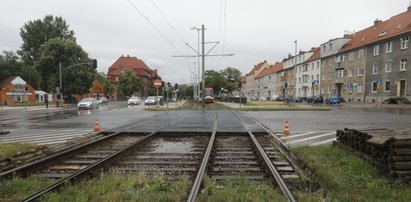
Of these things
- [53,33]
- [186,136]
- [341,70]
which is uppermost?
[53,33]

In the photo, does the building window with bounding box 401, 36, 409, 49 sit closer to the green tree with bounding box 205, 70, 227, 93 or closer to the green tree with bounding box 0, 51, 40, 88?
the green tree with bounding box 205, 70, 227, 93

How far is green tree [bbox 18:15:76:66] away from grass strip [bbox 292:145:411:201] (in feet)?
242

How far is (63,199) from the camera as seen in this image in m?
4.82

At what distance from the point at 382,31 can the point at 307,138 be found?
146 feet

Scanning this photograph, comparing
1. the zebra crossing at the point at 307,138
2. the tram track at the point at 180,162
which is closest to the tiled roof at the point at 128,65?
the zebra crossing at the point at 307,138

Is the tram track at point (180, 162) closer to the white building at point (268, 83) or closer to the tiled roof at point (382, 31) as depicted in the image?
the tiled roof at point (382, 31)

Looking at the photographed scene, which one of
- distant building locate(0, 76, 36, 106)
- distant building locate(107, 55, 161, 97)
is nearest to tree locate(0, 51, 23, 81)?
distant building locate(0, 76, 36, 106)

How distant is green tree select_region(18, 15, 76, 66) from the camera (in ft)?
228

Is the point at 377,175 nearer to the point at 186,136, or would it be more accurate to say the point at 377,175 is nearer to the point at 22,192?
the point at 22,192

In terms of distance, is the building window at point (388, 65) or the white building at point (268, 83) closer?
the building window at point (388, 65)

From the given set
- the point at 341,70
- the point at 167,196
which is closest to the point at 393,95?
the point at 341,70

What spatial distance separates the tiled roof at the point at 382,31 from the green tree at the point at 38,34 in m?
59.0

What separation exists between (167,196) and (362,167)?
4.07 meters

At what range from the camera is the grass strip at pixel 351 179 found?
490 cm
